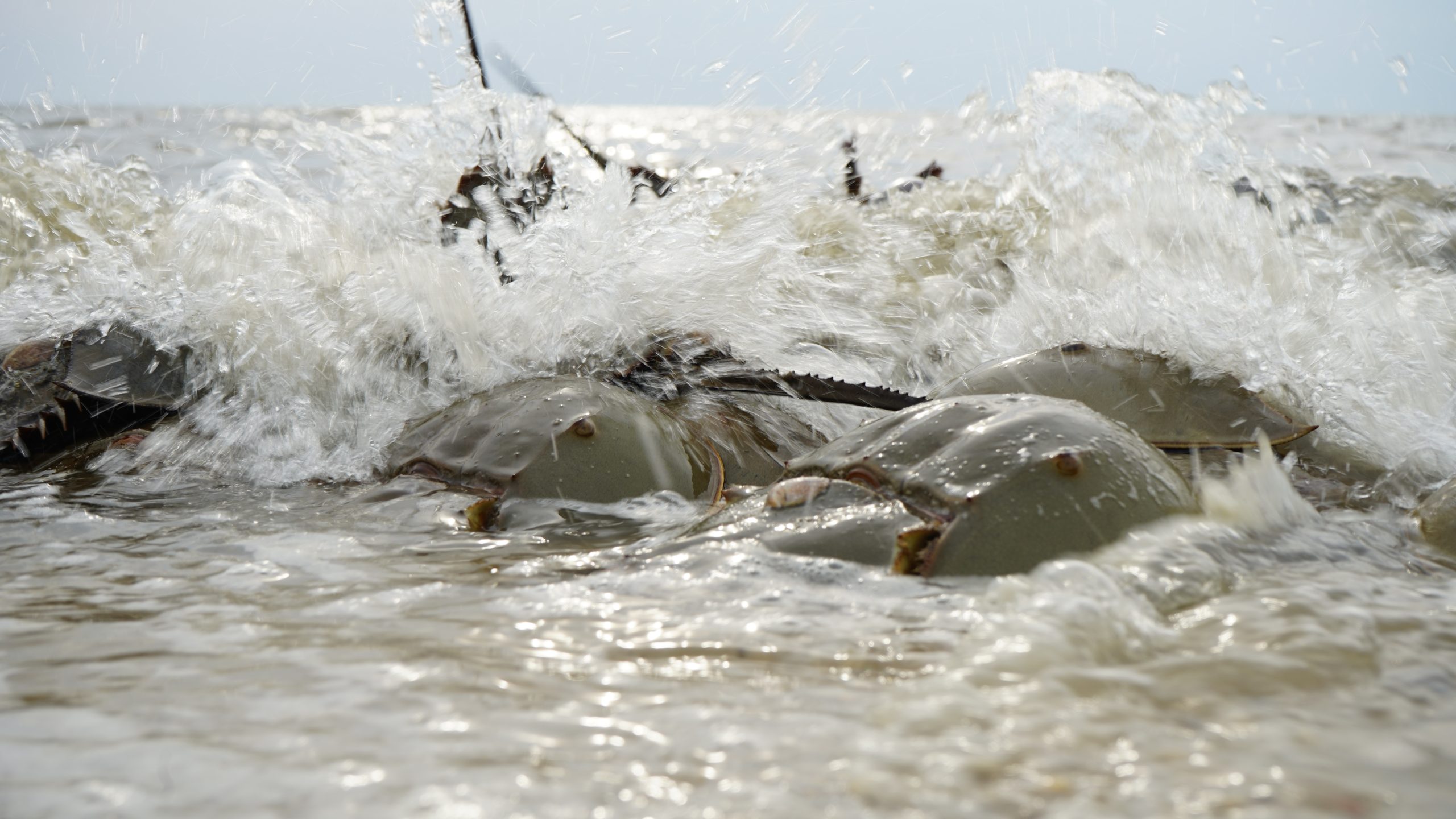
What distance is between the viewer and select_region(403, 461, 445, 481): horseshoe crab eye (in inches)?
82.9

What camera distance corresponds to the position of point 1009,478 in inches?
58.4

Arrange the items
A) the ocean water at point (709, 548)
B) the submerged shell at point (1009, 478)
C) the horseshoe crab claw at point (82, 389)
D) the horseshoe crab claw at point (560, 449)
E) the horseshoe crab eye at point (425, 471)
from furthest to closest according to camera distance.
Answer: the horseshoe crab claw at point (82, 389) < the horseshoe crab eye at point (425, 471) < the horseshoe crab claw at point (560, 449) < the submerged shell at point (1009, 478) < the ocean water at point (709, 548)

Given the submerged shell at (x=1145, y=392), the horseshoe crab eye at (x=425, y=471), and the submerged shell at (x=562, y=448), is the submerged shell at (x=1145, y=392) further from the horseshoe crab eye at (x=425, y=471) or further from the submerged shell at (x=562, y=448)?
the horseshoe crab eye at (x=425, y=471)

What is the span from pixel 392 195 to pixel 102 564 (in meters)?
2.09

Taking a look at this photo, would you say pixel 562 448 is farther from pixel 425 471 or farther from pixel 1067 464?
pixel 1067 464

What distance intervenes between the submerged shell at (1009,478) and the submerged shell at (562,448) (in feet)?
1.59

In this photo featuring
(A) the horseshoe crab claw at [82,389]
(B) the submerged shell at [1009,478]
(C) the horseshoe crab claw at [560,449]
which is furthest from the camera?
(A) the horseshoe crab claw at [82,389]

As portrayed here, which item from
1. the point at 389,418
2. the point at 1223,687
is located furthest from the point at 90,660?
the point at 389,418

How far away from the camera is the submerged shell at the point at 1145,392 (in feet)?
7.45

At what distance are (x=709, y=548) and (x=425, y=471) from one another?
847mm

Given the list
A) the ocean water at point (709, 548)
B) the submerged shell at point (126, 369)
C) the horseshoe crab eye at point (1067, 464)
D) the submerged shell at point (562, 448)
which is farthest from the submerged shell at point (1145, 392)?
the submerged shell at point (126, 369)

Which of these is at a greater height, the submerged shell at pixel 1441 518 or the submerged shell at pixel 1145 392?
the submerged shell at pixel 1145 392

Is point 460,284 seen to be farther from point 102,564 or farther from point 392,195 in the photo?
point 102,564

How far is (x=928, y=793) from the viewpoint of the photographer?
0.88 metres
